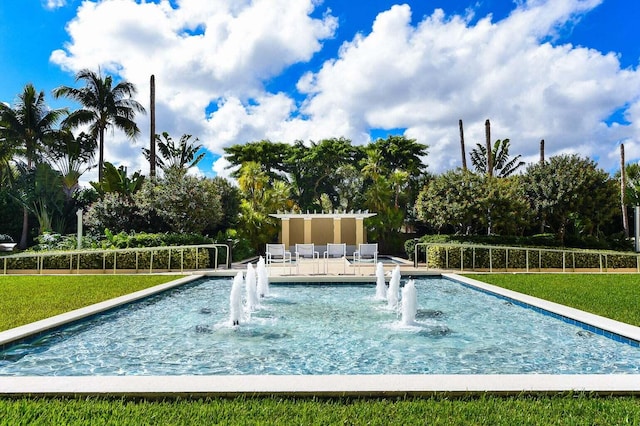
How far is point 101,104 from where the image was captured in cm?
3014

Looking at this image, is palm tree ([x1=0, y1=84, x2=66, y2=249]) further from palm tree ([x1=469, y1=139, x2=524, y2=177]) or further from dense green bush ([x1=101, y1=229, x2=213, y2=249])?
palm tree ([x1=469, y1=139, x2=524, y2=177])

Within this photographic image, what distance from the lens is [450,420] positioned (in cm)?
321

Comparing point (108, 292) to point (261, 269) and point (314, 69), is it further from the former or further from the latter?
point (314, 69)

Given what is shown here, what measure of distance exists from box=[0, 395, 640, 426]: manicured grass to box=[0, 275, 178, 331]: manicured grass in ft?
12.2

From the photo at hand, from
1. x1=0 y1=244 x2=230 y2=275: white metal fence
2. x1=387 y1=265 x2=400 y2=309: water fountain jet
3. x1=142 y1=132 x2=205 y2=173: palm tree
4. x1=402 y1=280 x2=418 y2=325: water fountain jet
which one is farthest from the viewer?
x1=142 y1=132 x2=205 y2=173: palm tree

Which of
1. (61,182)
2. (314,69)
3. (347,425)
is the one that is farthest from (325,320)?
(61,182)

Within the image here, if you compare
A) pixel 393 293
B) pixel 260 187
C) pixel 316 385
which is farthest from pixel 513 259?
pixel 260 187

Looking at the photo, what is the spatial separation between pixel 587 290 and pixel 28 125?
33.9 m

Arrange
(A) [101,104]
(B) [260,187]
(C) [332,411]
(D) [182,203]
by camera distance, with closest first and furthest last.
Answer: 1. (C) [332,411]
2. (D) [182,203]
3. (B) [260,187]
4. (A) [101,104]

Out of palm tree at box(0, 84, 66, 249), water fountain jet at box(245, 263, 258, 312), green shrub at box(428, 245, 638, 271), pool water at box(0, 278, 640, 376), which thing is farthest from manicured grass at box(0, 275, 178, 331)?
palm tree at box(0, 84, 66, 249)

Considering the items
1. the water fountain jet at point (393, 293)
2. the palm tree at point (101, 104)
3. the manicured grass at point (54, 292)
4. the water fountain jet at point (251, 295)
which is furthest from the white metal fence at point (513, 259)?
the palm tree at point (101, 104)

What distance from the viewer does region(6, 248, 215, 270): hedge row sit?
14.6 m

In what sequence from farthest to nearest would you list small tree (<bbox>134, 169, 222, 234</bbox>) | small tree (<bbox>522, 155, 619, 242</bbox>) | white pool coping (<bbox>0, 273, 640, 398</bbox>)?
small tree (<bbox>522, 155, 619, 242</bbox>) → small tree (<bbox>134, 169, 222, 234</bbox>) → white pool coping (<bbox>0, 273, 640, 398</bbox>)

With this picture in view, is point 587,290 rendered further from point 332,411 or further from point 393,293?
point 332,411
